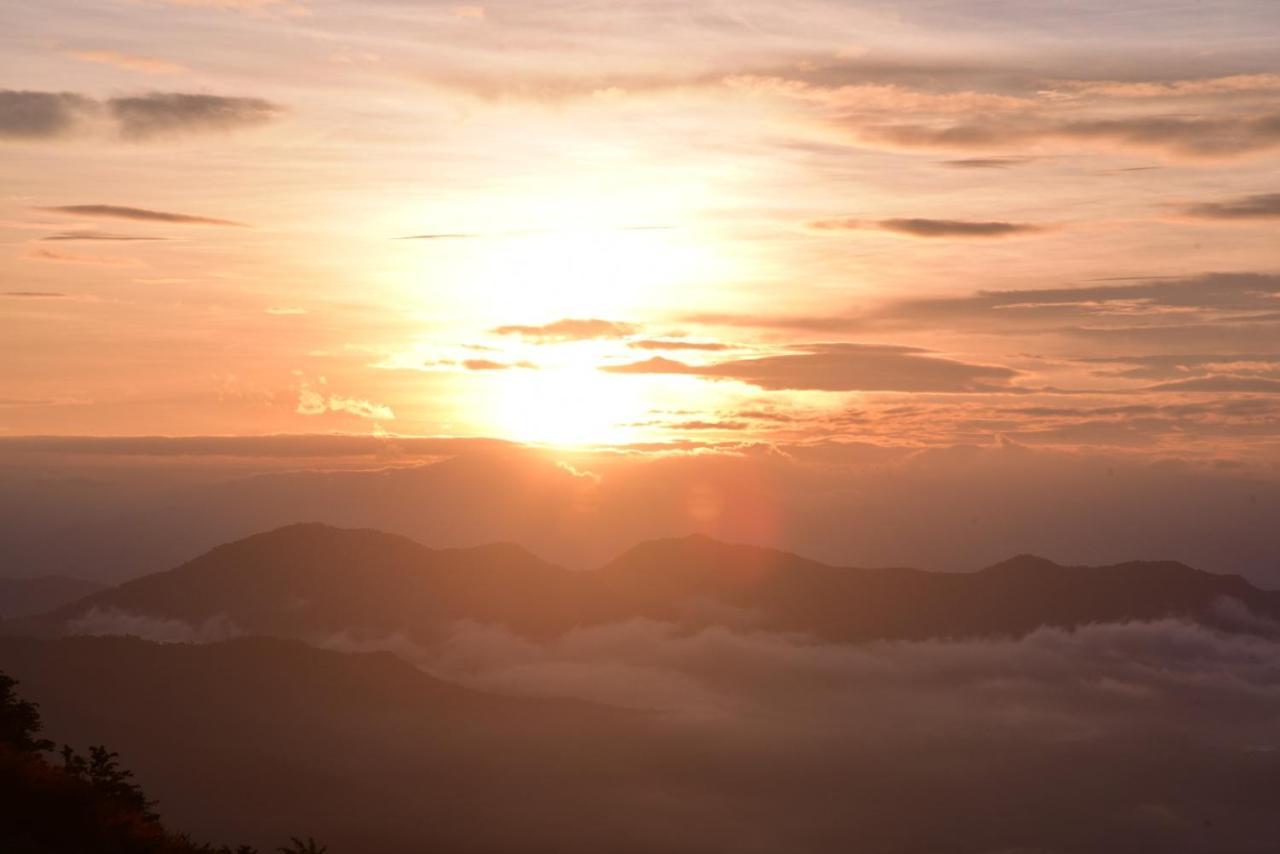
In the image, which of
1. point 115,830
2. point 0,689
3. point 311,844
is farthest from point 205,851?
point 0,689

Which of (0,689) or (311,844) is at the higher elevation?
(0,689)

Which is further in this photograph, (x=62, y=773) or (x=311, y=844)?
(x=62, y=773)

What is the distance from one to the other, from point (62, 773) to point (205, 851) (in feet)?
18.6

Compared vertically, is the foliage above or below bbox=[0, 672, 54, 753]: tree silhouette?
below

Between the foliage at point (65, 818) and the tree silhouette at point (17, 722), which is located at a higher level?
the tree silhouette at point (17, 722)

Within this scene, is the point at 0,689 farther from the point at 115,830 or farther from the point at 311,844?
the point at 311,844

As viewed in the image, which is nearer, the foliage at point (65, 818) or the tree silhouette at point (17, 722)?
the foliage at point (65, 818)

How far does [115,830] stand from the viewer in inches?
1810

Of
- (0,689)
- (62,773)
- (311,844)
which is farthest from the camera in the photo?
(0,689)

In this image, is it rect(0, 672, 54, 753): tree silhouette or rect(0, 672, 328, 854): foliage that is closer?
rect(0, 672, 328, 854): foliage

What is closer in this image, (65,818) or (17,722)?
(65,818)

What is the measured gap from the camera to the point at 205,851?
48.6m

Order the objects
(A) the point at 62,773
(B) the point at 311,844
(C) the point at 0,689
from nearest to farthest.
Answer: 1. (B) the point at 311,844
2. (A) the point at 62,773
3. (C) the point at 0,689

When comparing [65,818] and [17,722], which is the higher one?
[17,722]
